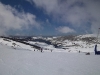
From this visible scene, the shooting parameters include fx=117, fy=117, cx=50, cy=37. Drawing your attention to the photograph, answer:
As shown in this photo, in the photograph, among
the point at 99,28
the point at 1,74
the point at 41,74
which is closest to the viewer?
the point at 1,74

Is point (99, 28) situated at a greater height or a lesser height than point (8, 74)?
greater

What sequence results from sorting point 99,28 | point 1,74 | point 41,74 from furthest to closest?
point 99,28
point 41,74
point 1,74

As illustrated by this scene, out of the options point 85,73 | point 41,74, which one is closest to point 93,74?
point 85,73

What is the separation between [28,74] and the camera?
9688 mm

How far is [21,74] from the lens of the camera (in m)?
9.55

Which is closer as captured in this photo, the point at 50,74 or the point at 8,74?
the point at 8,74

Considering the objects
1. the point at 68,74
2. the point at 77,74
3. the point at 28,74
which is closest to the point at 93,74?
the point at 77,74

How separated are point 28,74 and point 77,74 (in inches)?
166

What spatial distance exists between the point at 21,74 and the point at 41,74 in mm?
1652

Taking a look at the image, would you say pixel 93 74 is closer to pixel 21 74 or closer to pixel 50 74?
pixel 50 74

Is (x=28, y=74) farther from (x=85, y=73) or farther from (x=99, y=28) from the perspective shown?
(x=99, y=28)

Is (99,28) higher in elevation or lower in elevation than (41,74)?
higher

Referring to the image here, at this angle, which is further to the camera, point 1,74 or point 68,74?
point 68,74

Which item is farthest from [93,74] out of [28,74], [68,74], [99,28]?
[99,28]
